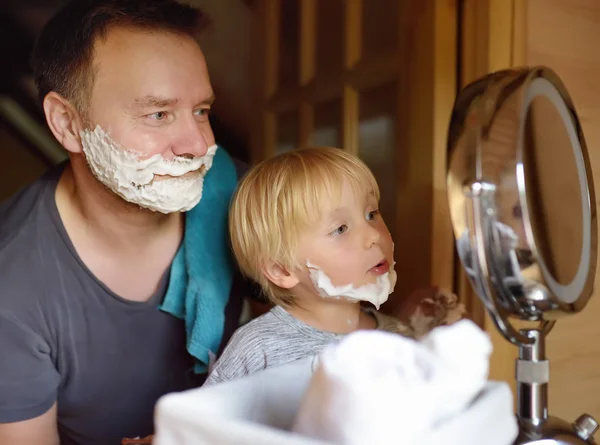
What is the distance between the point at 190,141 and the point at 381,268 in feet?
0.97

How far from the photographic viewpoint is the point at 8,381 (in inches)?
33.1

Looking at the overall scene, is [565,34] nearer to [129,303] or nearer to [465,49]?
[465,49]

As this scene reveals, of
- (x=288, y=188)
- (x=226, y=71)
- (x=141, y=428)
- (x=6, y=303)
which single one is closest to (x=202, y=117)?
(x=288, y=188)

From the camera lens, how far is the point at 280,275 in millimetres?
801

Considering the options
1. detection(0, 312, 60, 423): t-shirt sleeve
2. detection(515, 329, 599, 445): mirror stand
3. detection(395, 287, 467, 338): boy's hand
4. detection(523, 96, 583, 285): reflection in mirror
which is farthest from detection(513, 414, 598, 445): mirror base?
detection(0, 312, 60, 423): t-shirt sleeve

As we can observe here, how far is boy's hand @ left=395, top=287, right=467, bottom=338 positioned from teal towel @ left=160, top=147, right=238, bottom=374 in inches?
10.4

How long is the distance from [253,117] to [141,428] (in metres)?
0.76

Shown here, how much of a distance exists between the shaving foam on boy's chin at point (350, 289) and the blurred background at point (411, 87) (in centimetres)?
14

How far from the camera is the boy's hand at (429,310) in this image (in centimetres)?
80

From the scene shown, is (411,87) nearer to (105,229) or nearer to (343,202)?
(343,202)

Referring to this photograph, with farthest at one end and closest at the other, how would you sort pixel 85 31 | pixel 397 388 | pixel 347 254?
pixel 85 31
pixel 347 254
pixel 397 388

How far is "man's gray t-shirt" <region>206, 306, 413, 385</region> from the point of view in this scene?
2.47ft

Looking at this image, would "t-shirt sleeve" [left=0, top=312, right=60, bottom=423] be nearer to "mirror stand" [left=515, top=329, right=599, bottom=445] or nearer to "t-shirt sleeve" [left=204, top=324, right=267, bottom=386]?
"t-shirt sleeve" [left=204, top=324, right=267, bottom=386]

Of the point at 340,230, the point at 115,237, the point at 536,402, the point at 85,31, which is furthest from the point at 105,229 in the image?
the point at 536,402
